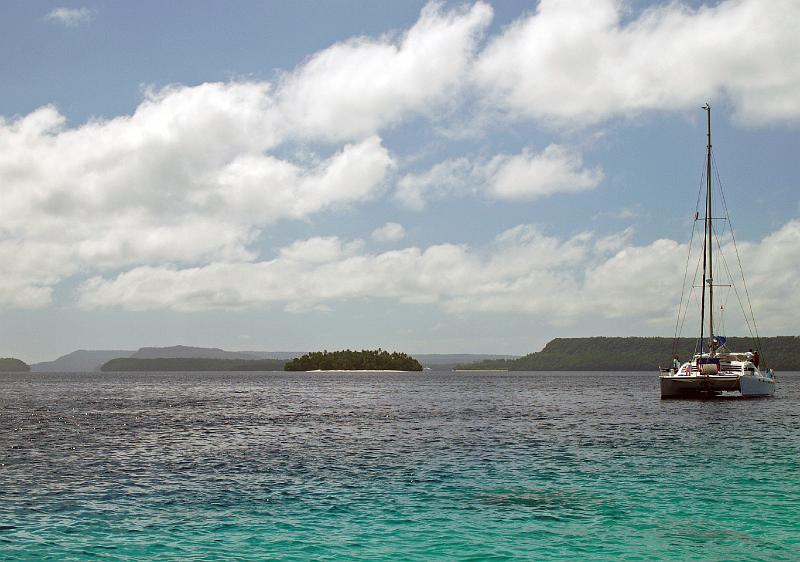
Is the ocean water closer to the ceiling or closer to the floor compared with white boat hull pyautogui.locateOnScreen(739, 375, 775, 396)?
closer to the floor

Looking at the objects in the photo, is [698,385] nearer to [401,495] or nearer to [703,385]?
[703,385]

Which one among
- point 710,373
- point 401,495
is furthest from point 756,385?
point 401,495

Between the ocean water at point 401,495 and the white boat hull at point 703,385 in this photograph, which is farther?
the white boat hull at point 703,385

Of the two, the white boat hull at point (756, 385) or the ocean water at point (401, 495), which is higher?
the white boat hull at point (756, 385)

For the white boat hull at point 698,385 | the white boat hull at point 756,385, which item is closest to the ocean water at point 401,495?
the white boat hull at point 698,385

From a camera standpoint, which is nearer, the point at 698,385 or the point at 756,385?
the point at 698,385

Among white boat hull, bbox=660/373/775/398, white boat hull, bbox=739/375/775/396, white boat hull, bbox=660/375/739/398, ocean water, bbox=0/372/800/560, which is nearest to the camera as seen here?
ocean water, bbox=0/372/800/560

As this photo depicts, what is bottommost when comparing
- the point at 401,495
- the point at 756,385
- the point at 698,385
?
the point at 401,495

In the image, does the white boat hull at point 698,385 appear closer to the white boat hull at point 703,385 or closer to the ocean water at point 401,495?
the white boat hull at point 703,385

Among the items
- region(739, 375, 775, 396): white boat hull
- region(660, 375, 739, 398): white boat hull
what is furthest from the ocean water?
region(739, 375, 775, 396): white boat hull

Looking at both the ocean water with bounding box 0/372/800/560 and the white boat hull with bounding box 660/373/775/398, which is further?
the white boat hull with bounding box 660/373/775/398

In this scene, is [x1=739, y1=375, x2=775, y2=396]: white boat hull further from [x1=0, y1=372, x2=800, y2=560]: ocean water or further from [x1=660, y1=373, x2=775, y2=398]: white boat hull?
[x1=0, y1=372, x2=800, y2=560]: ocean water

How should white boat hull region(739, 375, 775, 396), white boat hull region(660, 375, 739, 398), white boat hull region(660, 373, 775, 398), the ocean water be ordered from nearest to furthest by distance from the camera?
the ocean water < white boat hull region(660, 375, 739, 398) < white boat hull region(660, 373, 775, 398) < white boat hull region(739, 375, 775, 396)

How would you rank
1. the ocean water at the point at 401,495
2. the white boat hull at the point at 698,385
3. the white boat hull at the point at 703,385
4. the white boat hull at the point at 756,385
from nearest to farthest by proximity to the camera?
the ocean water at the point at 401,495 → the white boat hull at the point at 698,385 → the white boat hull at the point at 703,385 → the white boat hull at the point at 756,385
